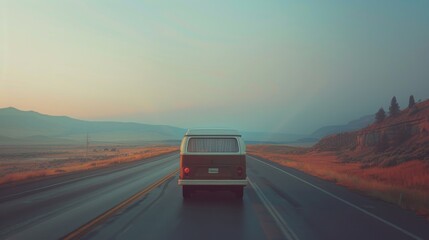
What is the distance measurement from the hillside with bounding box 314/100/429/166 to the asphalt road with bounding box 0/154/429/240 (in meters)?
32.3

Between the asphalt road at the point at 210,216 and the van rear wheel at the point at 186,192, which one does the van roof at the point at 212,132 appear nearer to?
the van rear wheel at the point at 186,192

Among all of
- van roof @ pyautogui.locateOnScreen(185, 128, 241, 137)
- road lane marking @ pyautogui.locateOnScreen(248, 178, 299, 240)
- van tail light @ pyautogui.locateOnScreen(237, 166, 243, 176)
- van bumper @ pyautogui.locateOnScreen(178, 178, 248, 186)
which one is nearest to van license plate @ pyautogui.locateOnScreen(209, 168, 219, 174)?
van bumper @ pyautogui.locateOnScreen(178, 178, 248, 186)

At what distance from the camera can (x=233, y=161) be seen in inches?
553

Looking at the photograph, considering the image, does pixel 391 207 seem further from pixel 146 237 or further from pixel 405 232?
pixel 146 237

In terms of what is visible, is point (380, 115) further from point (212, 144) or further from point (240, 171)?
point (240, 171)

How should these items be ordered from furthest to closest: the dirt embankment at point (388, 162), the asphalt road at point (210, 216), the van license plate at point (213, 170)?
the dirt embankment at point (388, 162)
the van license plate at point (213, 170)
the asphalt road at point (210, 216)

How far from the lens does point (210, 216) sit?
11398mm

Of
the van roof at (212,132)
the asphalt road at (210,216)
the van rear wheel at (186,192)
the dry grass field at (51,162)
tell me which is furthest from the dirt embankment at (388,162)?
the dry grass field at (51,162)

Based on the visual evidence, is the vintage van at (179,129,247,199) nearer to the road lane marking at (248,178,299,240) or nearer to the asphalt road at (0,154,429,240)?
the asphalt road at (0,154,429,240)

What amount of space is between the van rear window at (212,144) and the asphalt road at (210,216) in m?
1.63

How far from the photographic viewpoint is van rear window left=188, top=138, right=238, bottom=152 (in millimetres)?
14414

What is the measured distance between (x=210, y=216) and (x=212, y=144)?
11.4ft

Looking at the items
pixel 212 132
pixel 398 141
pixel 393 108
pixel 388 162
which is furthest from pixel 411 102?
pixel 212 132

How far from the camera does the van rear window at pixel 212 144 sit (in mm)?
14414
